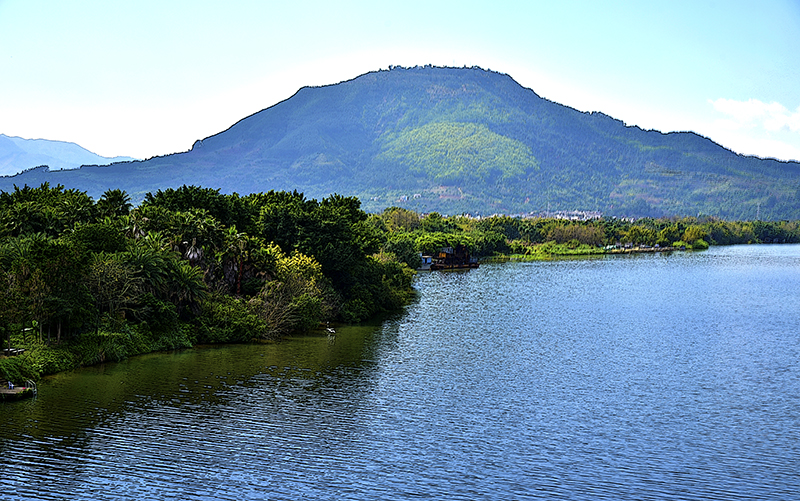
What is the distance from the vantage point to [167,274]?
167 ft

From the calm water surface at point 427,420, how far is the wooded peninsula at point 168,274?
2.54m

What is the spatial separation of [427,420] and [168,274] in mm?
22451

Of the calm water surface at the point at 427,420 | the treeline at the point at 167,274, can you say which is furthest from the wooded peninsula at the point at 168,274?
the calm water surface at the point at 427,420

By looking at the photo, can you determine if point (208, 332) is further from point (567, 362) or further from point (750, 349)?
point (750, 349)

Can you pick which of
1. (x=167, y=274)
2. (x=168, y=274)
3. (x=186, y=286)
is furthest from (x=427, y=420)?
(x=168, y=274)

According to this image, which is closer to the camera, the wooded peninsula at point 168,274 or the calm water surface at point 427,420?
the calm water surface at point 427,420

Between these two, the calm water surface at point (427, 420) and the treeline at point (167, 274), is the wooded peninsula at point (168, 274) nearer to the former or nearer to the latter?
the treeline at point (167, 274)

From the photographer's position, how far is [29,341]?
1726 inches

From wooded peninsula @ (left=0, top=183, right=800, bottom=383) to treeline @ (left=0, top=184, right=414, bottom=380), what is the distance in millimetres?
91

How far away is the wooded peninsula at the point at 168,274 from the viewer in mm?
43438

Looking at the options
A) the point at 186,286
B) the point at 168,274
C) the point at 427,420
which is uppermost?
the point at 168,274

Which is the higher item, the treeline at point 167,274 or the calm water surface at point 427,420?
the treeline at point 167,274

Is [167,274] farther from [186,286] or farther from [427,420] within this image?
[427,420]

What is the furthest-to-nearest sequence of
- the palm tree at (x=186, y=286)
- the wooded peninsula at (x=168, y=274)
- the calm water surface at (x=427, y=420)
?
1. the palm tree at (x=186, y=286)
2. the wooded peninsula at (x=168, y=274)
3. the calm water surface at (x=427, y=420)
